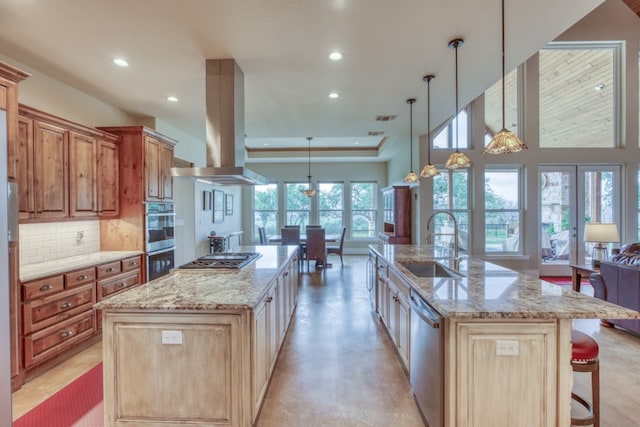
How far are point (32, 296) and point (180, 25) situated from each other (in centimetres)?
247

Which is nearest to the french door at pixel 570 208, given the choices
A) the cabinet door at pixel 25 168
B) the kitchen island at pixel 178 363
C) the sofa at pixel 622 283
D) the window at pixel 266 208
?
the sofa at pixel 622 283

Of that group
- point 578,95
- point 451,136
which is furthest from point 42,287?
point 578,95

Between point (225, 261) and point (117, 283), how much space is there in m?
1.50

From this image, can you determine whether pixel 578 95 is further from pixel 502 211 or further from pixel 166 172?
pixel 166 172

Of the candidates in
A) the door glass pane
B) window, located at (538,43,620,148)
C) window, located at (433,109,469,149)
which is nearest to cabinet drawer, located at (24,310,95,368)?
window, located at (433,109,469,149)

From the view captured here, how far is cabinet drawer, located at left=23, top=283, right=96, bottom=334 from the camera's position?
2.46 metres

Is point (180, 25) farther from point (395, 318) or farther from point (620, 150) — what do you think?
point (620, 150)

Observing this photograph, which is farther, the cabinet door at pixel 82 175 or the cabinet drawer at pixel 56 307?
the cabinet door at pixel 82 175

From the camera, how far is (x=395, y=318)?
2812 mm

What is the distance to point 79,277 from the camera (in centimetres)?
293

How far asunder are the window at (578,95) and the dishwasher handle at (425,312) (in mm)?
6140

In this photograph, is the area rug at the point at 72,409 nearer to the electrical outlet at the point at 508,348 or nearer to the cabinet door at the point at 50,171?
the cabinet door at the point at 50,171

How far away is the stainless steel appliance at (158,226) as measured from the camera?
13.1 feet

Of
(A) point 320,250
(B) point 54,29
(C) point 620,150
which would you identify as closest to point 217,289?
(B) point 54,29
